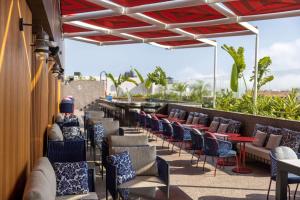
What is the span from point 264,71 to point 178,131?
323 inches

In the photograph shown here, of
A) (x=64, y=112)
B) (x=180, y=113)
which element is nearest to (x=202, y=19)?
(x=180, y=113)

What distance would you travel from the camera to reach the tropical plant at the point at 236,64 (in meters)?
13.7

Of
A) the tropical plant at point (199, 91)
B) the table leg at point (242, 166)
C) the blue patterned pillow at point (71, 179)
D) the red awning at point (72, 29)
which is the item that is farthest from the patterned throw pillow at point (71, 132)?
the tropical plant at point (199, 91)

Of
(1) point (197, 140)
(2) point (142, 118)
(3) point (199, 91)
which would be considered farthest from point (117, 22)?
(3) point (199, 91)

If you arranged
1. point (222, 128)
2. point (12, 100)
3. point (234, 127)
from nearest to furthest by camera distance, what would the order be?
1. point (12, 100)
2. point (234, 127)
3. point (222, 128)

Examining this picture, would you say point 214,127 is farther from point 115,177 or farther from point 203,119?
point 115,177

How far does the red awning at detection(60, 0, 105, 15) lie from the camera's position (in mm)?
11547

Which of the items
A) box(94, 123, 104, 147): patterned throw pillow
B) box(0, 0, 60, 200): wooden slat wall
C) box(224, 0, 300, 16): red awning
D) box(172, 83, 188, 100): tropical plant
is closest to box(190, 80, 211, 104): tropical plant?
box(172, 83, 188, 100): tropical plant

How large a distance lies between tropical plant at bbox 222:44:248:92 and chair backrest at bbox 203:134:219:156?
6.42 meters

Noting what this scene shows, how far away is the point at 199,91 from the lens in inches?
895

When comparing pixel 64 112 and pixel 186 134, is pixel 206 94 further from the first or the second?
pixel 186 134

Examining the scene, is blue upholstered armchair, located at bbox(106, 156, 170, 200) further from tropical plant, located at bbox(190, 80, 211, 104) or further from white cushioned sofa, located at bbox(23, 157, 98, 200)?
tropical plant, located at bbox(190, 80, 211, 104)

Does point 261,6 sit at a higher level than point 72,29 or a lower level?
lower

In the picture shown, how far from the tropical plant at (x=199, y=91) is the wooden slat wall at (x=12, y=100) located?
1773 cm
